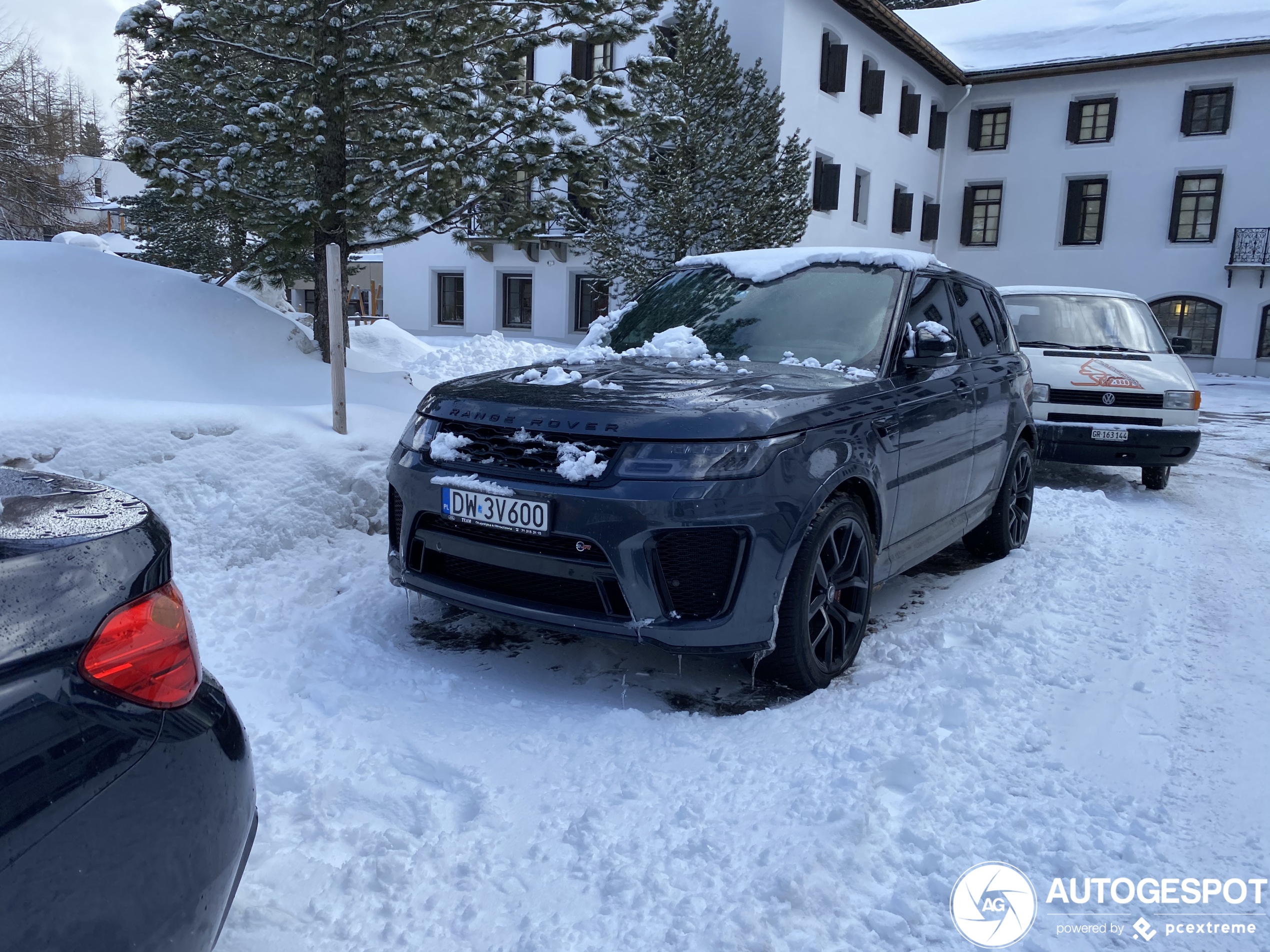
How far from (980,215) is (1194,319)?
7.40 meters

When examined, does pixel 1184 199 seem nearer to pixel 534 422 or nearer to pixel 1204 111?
pixel 1204 111

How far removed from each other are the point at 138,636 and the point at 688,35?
18.5 m

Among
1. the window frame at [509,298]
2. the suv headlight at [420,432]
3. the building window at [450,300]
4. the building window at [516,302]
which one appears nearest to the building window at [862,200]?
the window frame at [509,298]

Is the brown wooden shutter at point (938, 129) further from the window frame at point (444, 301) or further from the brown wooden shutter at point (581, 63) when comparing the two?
the window frame at point (444, 301)

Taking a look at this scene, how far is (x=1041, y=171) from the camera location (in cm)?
3034

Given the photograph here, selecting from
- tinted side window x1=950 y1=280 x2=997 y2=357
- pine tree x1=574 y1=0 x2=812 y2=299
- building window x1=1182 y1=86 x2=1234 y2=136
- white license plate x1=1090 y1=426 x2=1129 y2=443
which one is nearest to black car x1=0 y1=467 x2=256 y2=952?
tinted side window x1=950 y1=280 x2=997 y2=357

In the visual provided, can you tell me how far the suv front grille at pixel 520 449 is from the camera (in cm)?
318

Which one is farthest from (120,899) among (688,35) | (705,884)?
(688,35)

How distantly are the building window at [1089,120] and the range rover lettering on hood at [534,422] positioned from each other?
31714 millimetres

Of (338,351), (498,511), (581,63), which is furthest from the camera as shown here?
(581,63)

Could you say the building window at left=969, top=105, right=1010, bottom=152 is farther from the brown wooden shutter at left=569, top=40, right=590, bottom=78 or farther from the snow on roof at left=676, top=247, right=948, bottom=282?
the snow on roof at left=676, top=247, right=948, bottom=282

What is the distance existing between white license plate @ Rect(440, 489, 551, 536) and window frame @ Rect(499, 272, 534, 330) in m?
26.1

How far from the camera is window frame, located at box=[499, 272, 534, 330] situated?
29.1 m

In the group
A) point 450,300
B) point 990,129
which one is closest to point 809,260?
point 450,300
